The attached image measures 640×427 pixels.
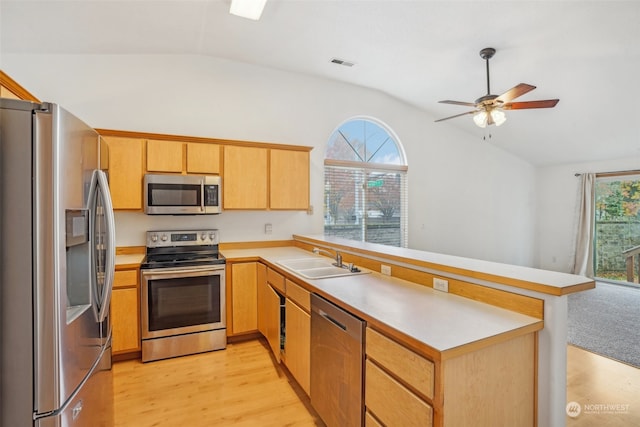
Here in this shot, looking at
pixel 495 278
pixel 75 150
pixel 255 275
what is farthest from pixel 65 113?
pixel 255 275

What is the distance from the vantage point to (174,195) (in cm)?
319

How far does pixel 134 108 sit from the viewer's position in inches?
134

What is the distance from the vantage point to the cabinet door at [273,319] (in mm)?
2656

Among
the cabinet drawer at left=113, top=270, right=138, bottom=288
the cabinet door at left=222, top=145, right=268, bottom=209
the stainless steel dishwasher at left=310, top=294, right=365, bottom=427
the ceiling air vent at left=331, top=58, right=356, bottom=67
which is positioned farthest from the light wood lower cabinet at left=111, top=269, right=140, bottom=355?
the ceiling air vent at left=331, top=58, right=356, bottom=67

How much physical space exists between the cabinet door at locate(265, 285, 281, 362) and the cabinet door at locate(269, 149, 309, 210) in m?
1.15

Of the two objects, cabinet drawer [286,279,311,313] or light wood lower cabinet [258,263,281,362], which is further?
light wood lower cabinet [258,263,281,362]

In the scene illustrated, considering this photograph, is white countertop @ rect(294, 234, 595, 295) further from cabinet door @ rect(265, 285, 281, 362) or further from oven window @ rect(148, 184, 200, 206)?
oven window @ rect(148, 184, 200, 206)

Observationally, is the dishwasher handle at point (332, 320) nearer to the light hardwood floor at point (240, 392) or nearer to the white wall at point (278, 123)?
the light hardwood floor at point (240, 392)

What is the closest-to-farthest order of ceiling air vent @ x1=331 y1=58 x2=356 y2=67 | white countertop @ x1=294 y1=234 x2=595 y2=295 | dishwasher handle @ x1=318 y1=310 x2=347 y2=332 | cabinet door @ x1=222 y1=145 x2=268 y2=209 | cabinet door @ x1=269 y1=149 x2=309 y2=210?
1. white countertop @ x1=294 y1=234 x2=595 y2=295
2. dishwasher handle @ x1=318 y1=310 x2=347 y2=332
3. cabinet door @ x1=222 y1=145 x2=268 y2=209
4. cabinet door @ x1=269 y1=149 x2=309 y2=210
5. ceiling air vent @ x1=331 y1=58 x2=356 y2=67

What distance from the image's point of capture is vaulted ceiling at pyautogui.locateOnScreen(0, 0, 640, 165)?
8.77 feet

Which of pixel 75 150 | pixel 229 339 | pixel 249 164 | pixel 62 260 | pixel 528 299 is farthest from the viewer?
pixel 249 164

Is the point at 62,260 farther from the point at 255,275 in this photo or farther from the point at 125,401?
the point at 255,275

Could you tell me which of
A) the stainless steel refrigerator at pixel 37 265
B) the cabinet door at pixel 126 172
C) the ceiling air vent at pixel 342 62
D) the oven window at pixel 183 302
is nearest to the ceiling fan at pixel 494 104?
the ceiling air vent at pixel 342 62

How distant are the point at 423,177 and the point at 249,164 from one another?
3.08 meters
